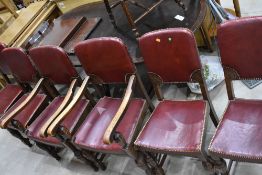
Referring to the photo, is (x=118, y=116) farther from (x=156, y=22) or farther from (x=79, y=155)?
(x=156, y=22)

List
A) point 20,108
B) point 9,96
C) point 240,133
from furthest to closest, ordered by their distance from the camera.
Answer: point 9,96 < point 20,108 < point 240,133

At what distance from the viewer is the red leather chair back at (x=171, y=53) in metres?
1.84

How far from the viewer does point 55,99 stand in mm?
2754

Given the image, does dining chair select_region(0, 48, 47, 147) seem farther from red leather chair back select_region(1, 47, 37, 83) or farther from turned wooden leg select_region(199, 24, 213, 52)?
turned wooden leg select_region(199, 24, 213, 52)

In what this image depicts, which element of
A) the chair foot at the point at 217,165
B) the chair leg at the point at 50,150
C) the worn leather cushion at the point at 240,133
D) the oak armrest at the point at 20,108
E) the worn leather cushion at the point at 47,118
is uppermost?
the oak armrest at the point at 20,108

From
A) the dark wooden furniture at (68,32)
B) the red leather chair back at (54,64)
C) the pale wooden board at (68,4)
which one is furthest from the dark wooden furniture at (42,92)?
the pale wooden board at (68,4)

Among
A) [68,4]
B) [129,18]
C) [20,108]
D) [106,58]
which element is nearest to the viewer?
[106,58]

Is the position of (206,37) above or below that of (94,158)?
above

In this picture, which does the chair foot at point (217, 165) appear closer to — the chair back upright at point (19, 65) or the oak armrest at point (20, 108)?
the oak armrest at point (20, 108)

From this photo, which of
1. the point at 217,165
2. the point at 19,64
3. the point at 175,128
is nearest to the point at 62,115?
the point at 175,128

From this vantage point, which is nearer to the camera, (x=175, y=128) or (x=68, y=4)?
(x=175, y=128)

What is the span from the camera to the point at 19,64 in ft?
9.16

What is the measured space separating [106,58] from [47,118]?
79 cm

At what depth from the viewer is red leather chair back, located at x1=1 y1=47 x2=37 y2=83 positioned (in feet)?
8.87
